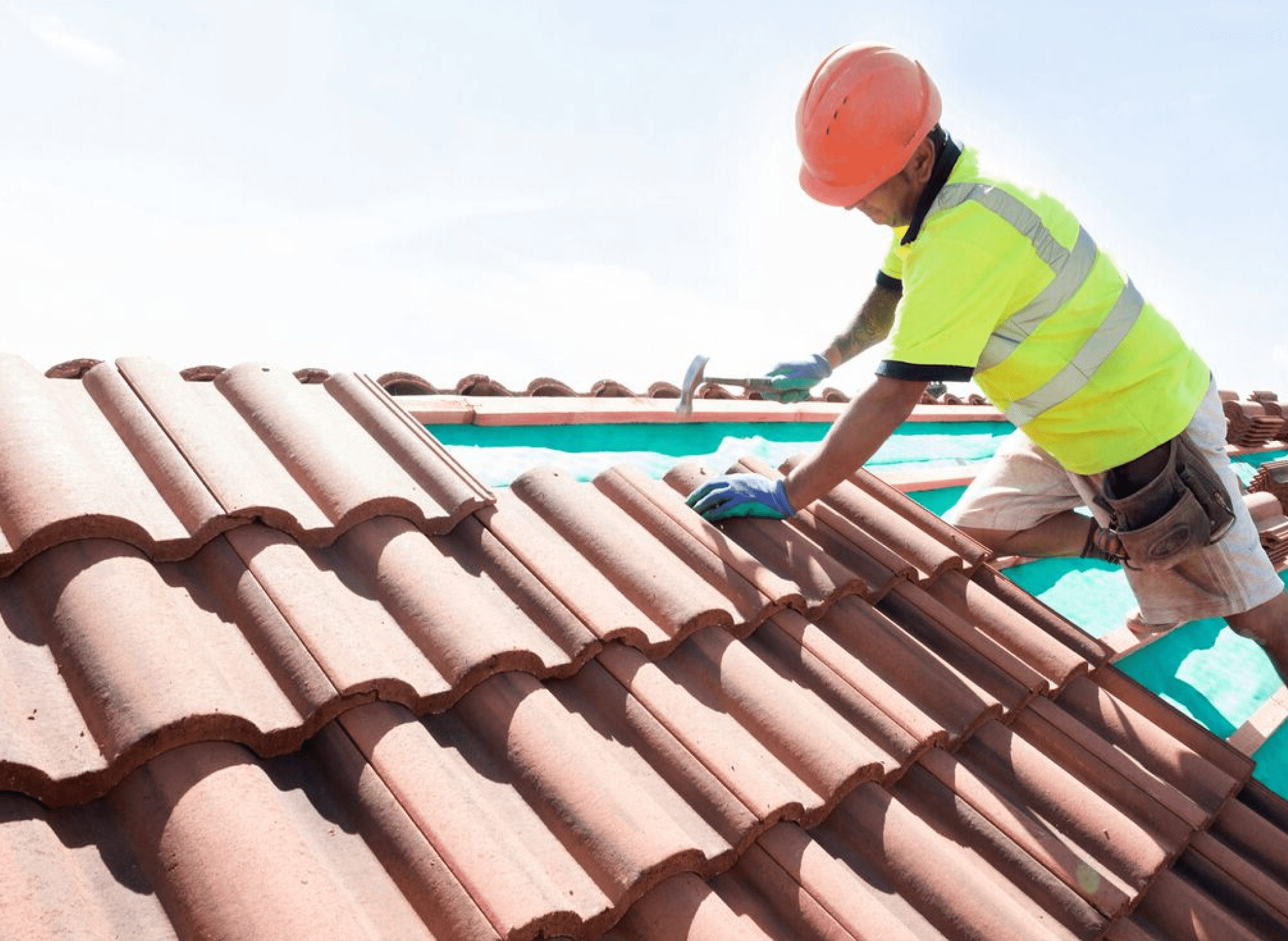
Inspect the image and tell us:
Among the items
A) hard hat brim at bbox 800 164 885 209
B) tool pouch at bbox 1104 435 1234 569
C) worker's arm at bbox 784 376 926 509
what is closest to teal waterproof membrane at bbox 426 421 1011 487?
worker's arm at bbox 784 376 926 509

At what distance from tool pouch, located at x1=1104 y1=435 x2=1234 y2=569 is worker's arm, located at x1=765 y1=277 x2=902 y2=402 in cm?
115

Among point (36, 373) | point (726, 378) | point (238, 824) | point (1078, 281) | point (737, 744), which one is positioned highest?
point (1078, 281)

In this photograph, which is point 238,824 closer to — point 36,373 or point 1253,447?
point 36,373

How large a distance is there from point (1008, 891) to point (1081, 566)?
113 inches

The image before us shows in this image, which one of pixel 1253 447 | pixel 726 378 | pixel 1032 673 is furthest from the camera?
pixel 1253 447

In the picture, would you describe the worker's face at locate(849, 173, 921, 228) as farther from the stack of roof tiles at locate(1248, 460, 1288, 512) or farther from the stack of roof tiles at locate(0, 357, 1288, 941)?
the stack of roof tiles at locate(1248, 460, 1288, 512)

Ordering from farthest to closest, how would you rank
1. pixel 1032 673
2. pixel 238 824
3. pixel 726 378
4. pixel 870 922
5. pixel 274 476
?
pixel 726 378, pixel 1032 673, pixel 274 476, pixel 870 922, pixel 238 824

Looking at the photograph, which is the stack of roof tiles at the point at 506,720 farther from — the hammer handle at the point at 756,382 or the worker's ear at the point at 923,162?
the worker's ear at the point at 923,162

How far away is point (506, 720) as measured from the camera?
1.89m

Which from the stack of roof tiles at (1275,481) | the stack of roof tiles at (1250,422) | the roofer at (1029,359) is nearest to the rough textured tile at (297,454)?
A: the roofer at (1029,359)

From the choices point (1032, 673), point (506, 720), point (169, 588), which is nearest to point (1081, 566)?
point (1032, 673)

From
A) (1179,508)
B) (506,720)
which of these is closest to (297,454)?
(506,720)

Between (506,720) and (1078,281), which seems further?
(1078,281)

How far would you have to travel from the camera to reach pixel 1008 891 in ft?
7.03
